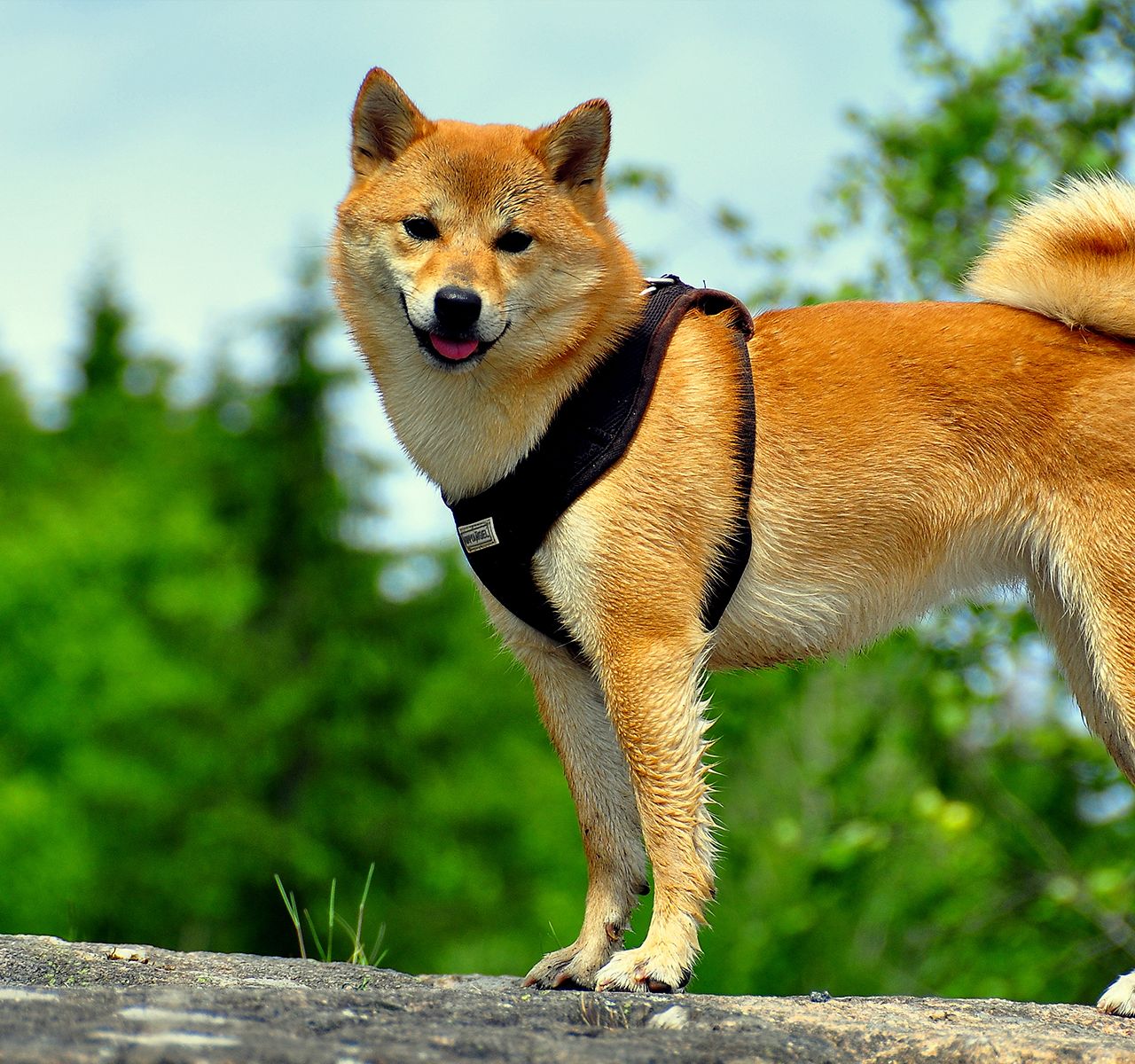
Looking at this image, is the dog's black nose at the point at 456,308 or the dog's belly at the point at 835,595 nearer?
the dog's black nose at the point at 456,308

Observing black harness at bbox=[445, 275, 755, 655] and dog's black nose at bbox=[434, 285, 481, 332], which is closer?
dog's black nose at bbox=[434, 285, 481, 332]

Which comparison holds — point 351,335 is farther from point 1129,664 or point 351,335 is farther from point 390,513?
point 390,513

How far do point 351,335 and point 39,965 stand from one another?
7.28 ft

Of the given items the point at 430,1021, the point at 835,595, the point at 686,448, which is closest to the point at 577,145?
the point at 686,448

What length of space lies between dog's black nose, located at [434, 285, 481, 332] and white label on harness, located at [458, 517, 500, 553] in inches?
25.1

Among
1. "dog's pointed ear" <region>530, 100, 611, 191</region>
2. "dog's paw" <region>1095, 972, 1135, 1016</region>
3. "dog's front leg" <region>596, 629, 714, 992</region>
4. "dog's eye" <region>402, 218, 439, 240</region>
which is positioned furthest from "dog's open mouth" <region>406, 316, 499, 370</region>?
"dog's paw" <region>1095, 972, 1135, 1016</region>

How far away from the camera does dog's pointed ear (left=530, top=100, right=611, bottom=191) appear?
4492 mm

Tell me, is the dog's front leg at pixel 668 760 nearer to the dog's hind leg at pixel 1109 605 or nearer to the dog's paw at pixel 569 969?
the dog's paw at pixel 569 969

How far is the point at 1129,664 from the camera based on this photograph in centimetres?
441

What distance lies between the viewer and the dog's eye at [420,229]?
4379 millimetres

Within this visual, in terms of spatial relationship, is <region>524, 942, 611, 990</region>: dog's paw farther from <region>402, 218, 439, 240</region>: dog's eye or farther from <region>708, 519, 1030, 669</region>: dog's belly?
<region>402, 218, 439, 240</region>: dog's eye

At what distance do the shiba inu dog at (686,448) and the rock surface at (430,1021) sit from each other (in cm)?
58

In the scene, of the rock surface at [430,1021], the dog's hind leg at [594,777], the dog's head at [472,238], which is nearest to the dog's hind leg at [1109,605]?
the rock surface at [430,1021]

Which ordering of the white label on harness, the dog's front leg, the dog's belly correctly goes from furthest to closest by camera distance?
the dog's belly < the white label on harness < the dog's front leg
